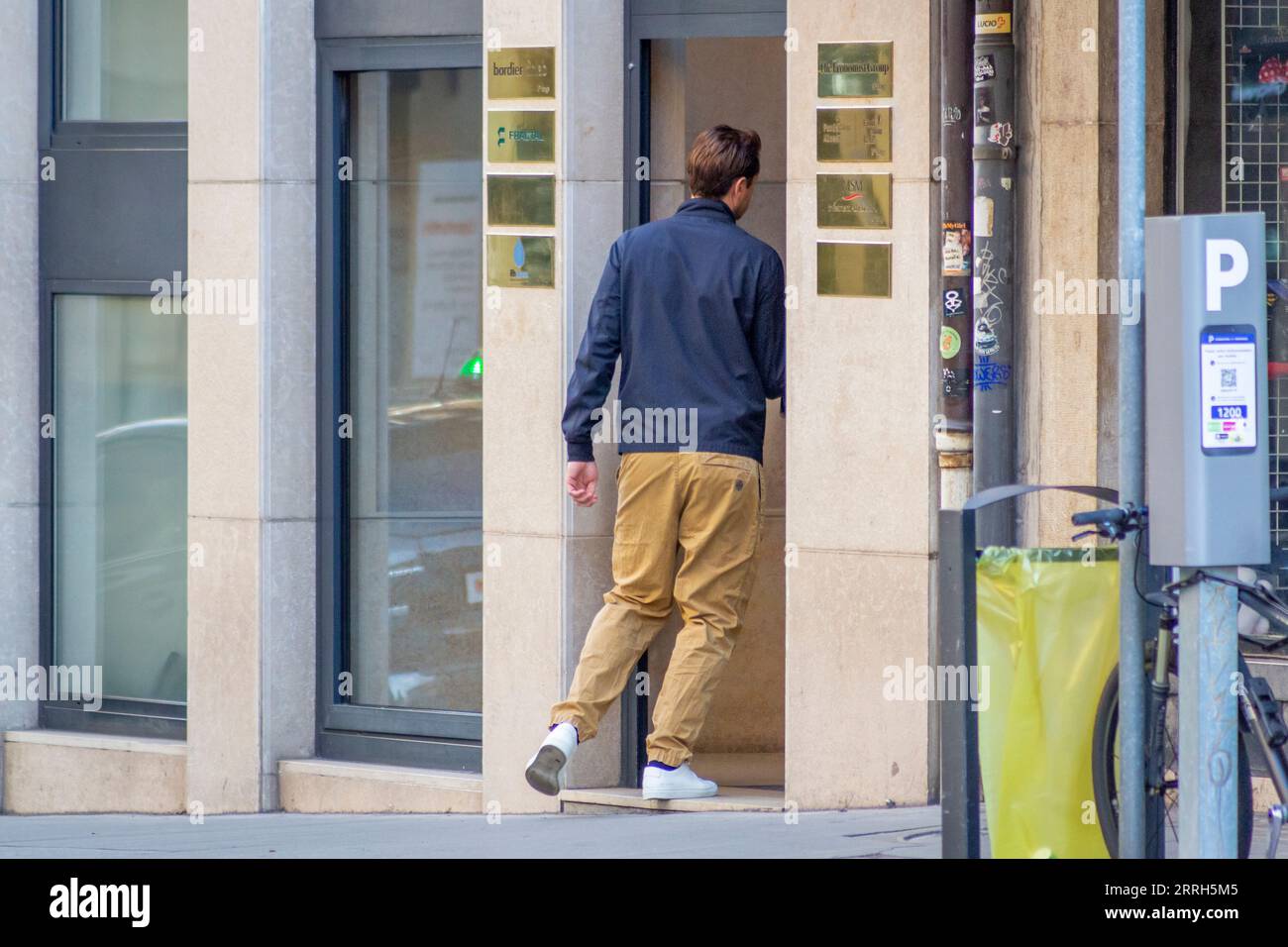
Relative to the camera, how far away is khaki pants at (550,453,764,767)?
6.32m

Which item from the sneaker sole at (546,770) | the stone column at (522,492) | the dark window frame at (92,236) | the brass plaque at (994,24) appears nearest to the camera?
the sneaker sole at (546,770)

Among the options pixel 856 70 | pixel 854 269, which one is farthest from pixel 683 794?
pixel 856 70

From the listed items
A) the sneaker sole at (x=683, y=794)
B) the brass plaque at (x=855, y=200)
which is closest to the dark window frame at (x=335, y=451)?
the sneaker sole at (x=683, y=794)

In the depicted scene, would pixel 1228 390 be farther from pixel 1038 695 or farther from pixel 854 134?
pixel 854 134

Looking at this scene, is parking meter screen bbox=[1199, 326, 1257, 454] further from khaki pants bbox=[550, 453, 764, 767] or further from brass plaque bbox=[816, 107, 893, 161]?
brass plaque bbox=[816, 107, 893, 161]

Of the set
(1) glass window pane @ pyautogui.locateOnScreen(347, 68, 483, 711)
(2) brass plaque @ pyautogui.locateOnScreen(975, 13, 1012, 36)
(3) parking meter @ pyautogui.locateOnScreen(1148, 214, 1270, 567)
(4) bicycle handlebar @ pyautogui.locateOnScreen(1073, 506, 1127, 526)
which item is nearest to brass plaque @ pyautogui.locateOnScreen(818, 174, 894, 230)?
(2) brass plaque @ pyautogui.locateOnScreen(975, 13, 1012, 36)

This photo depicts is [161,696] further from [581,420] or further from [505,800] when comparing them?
[581,420]

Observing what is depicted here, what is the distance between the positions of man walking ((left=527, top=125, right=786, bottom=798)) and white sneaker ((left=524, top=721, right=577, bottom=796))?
0.04 meters

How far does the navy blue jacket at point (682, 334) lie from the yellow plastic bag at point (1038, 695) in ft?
7.42

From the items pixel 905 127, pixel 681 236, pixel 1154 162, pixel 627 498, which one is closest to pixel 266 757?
pixel 627 498

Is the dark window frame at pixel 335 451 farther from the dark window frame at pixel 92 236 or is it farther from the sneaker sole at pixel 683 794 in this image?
the sneaker sole at pixel 683 794

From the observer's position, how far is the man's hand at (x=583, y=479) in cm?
646

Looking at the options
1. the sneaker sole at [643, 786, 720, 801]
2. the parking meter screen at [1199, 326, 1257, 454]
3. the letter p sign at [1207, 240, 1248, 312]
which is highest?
the letter p sign at [1207, 240, 1248, 312]

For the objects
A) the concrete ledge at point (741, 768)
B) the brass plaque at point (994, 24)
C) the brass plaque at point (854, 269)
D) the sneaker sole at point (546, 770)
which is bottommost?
the concrete ledge at point (741, 768)
